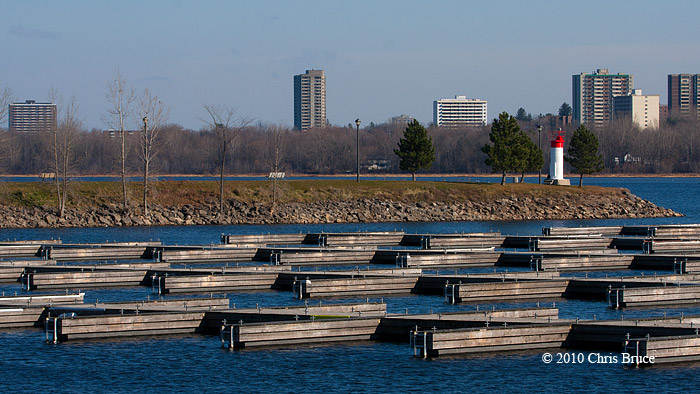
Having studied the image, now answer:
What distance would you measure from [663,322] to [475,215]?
199 feet

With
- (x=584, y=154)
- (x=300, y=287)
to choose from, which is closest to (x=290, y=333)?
(x=300, y=287)

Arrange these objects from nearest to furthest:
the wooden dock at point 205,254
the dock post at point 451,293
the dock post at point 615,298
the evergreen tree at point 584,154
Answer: the dock post at point 615,298
the dock post at point 451,293
the wooden dock at point 205,254
the evergreen tree at point 584,154

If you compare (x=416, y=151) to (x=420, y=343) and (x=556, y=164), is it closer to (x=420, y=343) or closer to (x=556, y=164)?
(x=556, y=164)

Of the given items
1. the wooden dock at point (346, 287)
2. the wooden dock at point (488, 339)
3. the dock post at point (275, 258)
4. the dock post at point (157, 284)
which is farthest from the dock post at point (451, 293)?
the dock post at point (275, 258)

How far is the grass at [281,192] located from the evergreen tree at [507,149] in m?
3.56

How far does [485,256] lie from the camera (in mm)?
54000

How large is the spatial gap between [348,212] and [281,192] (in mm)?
6509

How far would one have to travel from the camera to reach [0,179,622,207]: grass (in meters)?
82.1

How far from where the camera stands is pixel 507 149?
102m

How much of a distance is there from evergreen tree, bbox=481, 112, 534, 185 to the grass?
3.56 m

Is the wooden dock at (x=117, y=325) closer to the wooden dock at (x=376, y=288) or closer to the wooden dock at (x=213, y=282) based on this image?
the wooden dock at (x=376, y=288)

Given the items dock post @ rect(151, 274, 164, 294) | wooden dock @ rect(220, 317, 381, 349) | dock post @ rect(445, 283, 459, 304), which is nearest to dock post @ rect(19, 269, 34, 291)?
dock post @ rect(151, 274, 164, 294)

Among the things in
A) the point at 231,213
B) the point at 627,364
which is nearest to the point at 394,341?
the point at 627,364

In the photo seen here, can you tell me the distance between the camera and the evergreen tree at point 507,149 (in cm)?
10162
